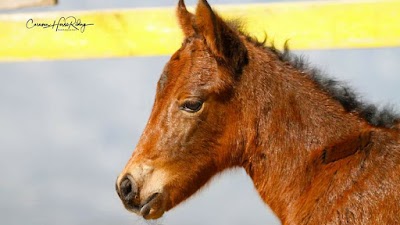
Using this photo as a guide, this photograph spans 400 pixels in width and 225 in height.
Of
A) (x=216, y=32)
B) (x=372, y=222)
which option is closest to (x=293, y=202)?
(x=372, y=222)

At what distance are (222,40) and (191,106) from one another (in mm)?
478

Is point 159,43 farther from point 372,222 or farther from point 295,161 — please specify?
point 372,222

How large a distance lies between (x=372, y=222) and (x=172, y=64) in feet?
5.66

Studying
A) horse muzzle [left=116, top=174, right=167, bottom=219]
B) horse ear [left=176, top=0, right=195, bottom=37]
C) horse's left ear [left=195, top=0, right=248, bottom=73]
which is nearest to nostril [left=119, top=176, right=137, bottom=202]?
horse muzzle [left=116, top=174, right=167, bottom=219]

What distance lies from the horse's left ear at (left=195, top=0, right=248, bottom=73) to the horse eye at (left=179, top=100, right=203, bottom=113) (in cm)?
33

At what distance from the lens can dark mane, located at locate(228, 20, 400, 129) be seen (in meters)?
7.16

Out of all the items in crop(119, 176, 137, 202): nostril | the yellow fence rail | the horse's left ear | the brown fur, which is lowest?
the yellow fence rail

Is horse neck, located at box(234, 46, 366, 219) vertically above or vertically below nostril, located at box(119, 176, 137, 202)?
above

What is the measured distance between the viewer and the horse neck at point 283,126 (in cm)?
710

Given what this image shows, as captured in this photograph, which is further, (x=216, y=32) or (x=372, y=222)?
(x=216, y=32)

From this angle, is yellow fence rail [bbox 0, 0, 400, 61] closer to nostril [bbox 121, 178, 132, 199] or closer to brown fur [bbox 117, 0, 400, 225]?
brown fur [bbox 117, 0, 400, 225]

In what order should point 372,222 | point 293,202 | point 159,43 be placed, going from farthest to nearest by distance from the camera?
point 159,43 → point 293,202 → point 372,222

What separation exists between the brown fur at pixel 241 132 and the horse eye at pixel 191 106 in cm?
3

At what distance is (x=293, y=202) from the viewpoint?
7.07 metres
